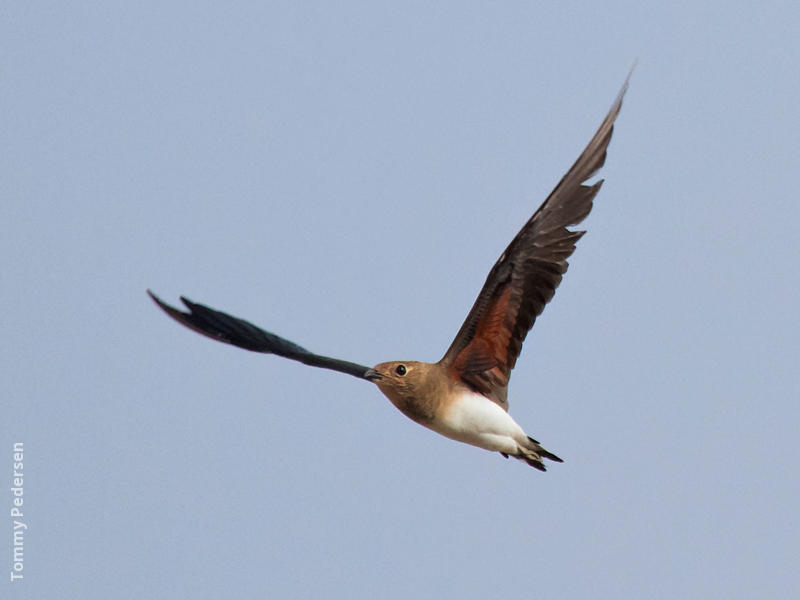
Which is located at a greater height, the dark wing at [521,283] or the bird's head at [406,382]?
the dark wing at [521,283]

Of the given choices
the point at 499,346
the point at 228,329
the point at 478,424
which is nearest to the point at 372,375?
the point at 478,424

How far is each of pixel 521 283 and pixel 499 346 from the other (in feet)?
2.62

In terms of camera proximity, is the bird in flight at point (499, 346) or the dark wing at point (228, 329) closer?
the bird in flight at point (499, 346)

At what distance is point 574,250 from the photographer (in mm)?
16781

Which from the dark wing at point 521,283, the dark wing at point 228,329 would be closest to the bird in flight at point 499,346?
the dark wing at point 521,283

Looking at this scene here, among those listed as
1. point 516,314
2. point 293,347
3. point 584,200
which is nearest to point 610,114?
point 584,200

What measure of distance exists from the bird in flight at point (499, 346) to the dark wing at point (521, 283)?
0.04ft

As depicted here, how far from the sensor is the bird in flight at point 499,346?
1655 cm

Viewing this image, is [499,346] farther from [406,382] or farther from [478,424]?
[406,382]

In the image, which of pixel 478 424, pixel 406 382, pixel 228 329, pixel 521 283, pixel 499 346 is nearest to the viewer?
pixel 406 382

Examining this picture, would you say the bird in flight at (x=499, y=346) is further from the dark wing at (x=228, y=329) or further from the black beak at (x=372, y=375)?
the dark wing at (x=228, y=329)

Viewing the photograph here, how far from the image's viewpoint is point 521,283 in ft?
55.4

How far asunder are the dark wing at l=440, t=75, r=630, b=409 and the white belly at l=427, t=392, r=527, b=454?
292mm

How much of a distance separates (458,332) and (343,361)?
4.49 ft
